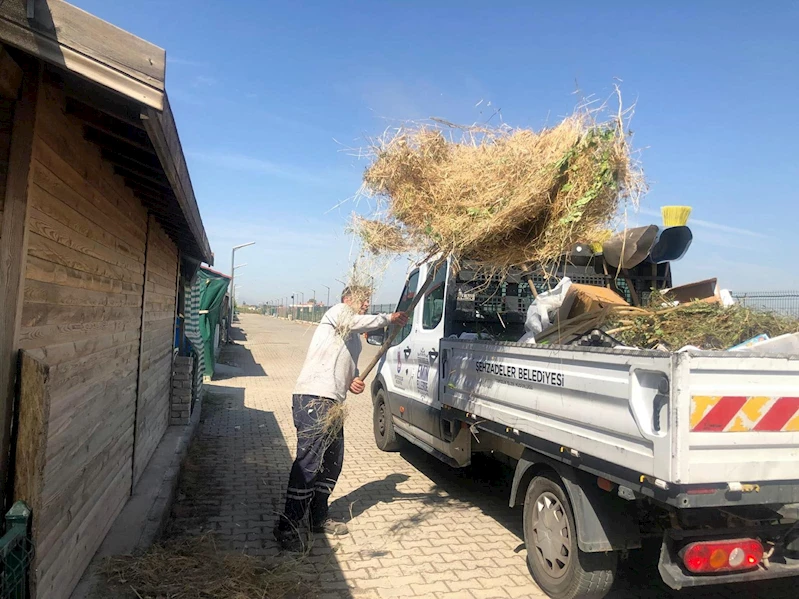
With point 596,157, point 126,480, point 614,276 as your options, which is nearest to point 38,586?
point 126,480

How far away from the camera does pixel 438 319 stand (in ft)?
19.3

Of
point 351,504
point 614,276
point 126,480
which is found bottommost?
point 351,504

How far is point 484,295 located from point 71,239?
3.82 metres

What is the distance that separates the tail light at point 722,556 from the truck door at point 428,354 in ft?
9.16

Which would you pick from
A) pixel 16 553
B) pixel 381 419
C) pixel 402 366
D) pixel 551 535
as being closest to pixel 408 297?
pixel 402 366

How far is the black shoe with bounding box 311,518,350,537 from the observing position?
472 cm

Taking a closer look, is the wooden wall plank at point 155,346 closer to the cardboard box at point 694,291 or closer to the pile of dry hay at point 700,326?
the pile of dry hay at point 700,326

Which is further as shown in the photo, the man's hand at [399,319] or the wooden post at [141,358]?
the wooden post at [141,358]

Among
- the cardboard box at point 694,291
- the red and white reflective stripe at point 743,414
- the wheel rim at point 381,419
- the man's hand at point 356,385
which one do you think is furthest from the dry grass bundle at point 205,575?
the cardboard box at point 694,291

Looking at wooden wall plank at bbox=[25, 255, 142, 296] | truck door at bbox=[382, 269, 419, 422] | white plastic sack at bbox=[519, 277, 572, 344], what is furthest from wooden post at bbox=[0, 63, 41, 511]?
truck door at bbox=[382, 269, 419, 422]

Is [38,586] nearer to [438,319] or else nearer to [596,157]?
[596,157]

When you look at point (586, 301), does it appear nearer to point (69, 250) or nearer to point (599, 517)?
point (599, 517)

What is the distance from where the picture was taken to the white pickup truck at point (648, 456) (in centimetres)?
267

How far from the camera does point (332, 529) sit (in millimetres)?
4820
